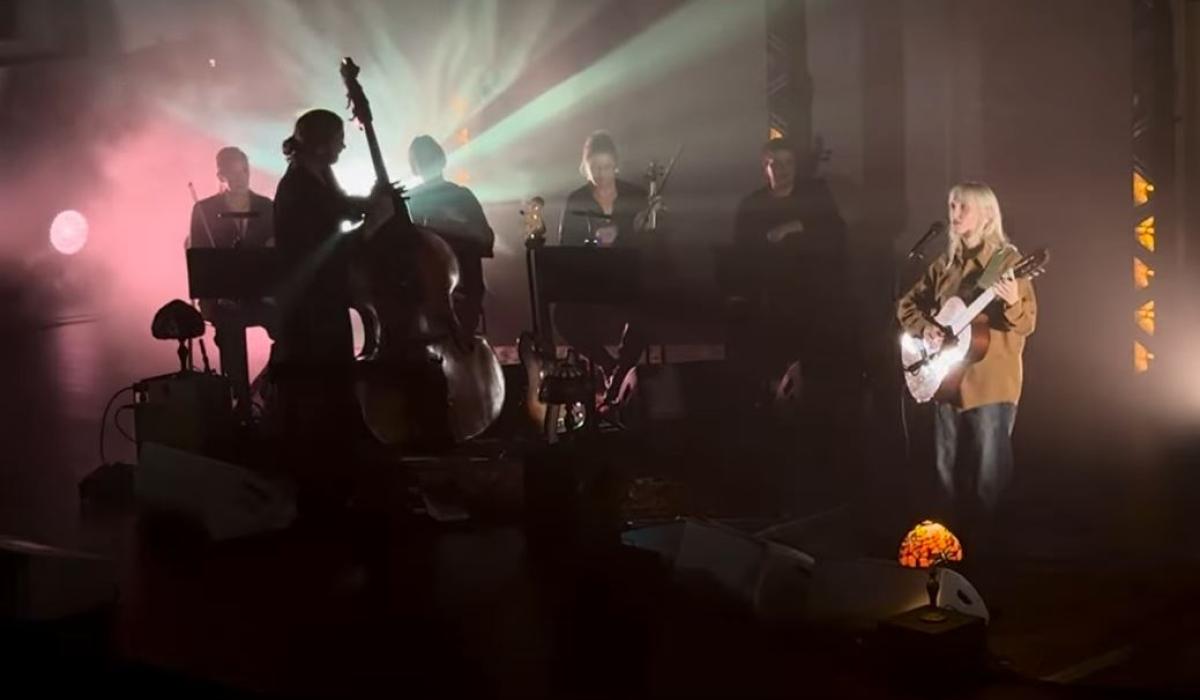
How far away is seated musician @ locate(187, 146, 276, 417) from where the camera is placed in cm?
488

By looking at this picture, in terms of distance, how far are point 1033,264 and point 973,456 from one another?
49 centimetres

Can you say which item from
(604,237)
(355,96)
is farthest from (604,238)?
(355,96)

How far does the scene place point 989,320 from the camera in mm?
2967

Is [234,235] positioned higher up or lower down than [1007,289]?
higher up

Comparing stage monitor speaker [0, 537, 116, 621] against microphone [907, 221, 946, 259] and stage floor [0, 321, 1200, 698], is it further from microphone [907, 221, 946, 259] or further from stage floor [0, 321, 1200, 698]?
microphone [907, 221, 946, 259]

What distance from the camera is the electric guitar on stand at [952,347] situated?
2941 millimetres

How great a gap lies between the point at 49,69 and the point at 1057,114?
465 cm

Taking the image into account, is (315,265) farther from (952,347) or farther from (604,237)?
(952,347)

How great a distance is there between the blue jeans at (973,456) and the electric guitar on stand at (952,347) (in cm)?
6

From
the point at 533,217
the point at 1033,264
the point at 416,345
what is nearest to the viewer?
the point at 1033,264

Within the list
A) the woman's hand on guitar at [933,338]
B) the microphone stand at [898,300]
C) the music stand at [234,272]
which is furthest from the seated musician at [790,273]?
the music stand at [234,272]

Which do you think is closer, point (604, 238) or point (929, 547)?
point (929, 547)

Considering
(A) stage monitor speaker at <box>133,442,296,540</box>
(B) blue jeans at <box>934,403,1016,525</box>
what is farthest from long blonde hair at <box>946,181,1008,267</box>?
(A) stage monitor speaker at <box>133,442,296,540</box>

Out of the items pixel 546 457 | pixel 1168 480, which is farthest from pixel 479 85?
pixel 1168 480
